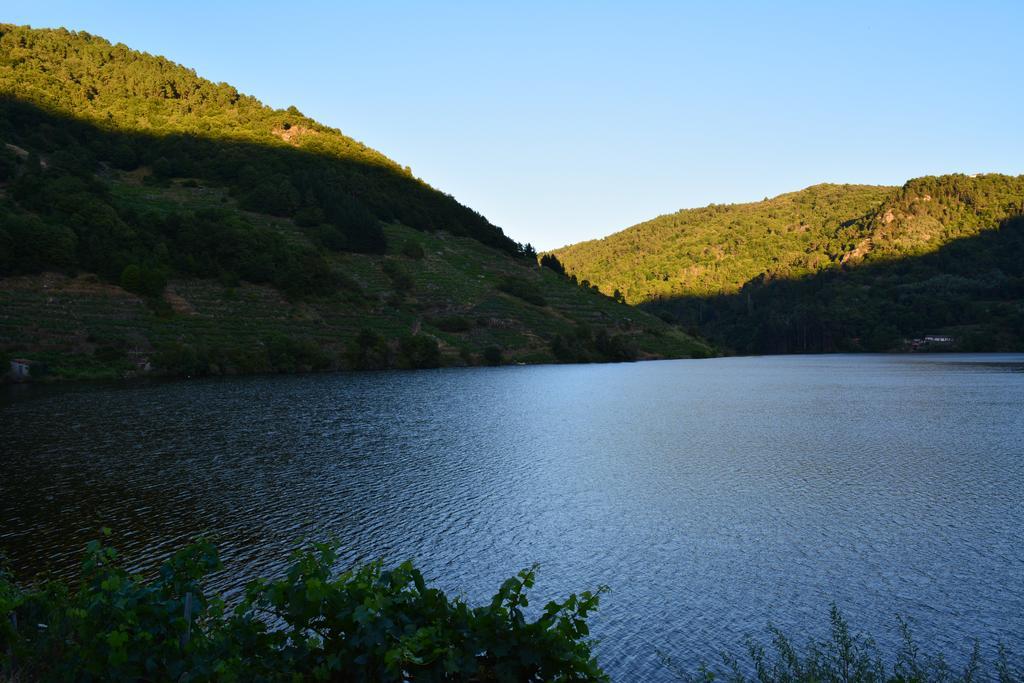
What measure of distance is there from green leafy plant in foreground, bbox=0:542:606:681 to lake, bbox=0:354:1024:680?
18.6 ft

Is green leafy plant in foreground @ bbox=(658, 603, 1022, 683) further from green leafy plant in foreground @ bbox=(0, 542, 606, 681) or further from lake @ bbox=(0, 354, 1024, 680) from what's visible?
green leafy plant in foreground @ bbox=(0, 542, 606, 681)

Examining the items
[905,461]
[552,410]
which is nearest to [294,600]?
[905,461]

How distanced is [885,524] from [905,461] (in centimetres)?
1324

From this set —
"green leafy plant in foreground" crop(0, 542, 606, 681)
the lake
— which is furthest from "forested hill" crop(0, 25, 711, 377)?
"green leafy plant in foreground" crop(0, 542, 606, 681)

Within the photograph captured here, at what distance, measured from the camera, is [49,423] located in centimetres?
4397

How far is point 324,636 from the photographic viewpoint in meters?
8.91

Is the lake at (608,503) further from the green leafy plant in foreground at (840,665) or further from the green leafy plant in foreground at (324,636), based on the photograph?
the green leafy plant in foreground at (324,636)

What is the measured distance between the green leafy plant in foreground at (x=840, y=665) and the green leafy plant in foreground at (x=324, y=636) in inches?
180

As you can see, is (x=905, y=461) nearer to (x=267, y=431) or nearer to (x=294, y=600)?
(x=294, y=600)

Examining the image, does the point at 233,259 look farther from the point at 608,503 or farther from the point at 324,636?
the point at 324,636

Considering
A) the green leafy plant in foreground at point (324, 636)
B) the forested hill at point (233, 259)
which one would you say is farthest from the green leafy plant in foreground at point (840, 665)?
the forested hill at point (233, 259)

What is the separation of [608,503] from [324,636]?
19076 millimetres

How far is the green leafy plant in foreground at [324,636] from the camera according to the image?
8422 mm

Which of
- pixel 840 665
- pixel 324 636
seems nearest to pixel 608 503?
pixel 840 665
